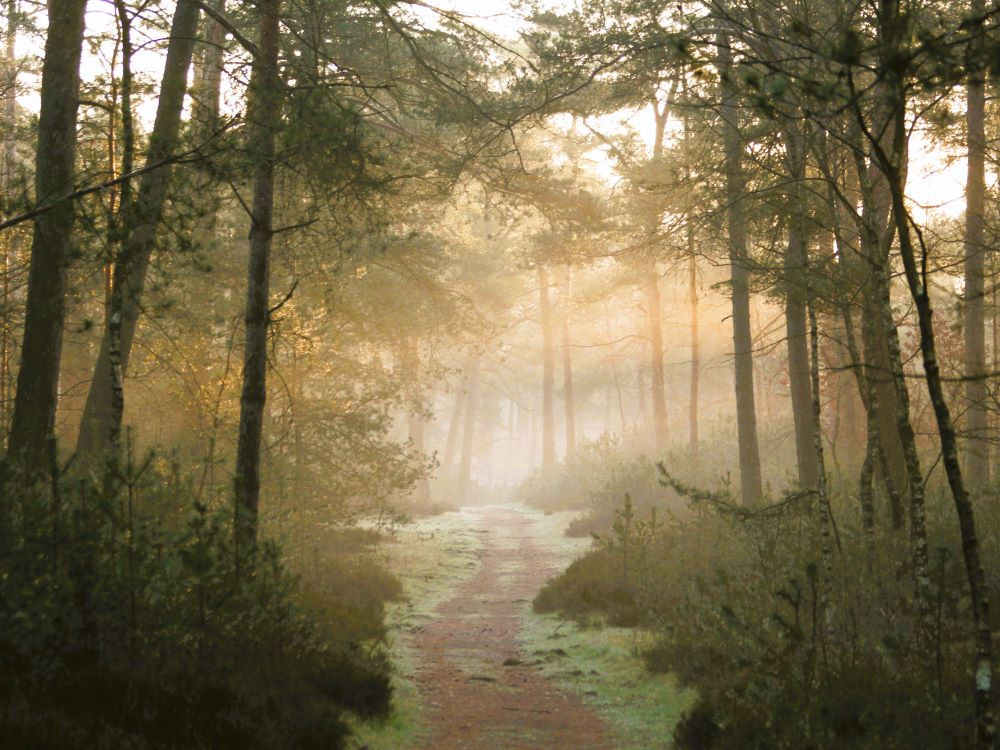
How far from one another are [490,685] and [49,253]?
5786 millimetres

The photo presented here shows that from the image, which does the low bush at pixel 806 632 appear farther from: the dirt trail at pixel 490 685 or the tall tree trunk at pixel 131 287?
the tall tree trunk at pixel 131 287

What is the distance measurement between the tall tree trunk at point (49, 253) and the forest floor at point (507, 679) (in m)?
4.07

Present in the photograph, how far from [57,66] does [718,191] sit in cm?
730

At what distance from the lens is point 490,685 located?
8.36m

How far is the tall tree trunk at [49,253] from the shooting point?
8344 millimetres

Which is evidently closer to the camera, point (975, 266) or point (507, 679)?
point (507, 679)

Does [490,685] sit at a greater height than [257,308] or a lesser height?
lesser

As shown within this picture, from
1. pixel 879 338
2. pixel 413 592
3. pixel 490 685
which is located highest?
pixel 879 338

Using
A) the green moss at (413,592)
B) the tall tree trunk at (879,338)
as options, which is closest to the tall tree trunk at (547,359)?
the green moss at (413,592)

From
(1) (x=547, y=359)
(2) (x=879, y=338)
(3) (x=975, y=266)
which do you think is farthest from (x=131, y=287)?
(1) (x=547, y=359)

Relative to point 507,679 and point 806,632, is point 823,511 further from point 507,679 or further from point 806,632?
point 507,679

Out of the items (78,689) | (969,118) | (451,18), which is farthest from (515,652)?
(969,118)

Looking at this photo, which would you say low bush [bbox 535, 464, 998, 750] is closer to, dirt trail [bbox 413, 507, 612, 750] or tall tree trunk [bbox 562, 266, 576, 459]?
dirt trail [bbox 413, 507, 612, 750]

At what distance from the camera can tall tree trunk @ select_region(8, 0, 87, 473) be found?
27.4 feet
